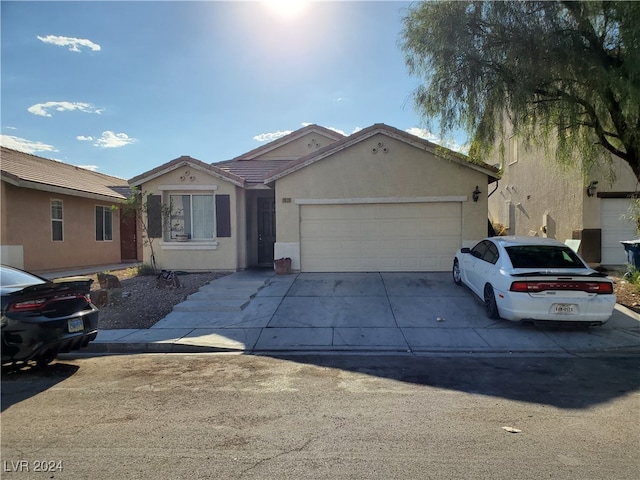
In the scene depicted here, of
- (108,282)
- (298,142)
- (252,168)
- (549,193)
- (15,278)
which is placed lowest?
(108,282)

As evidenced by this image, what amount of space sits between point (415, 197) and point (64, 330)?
31.4ft

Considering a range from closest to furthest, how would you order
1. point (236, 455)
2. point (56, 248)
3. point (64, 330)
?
1. point (236, 455)
2. point (64, 330)
3. point (56, 248)

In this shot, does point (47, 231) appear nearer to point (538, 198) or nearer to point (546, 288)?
point (546, 288)

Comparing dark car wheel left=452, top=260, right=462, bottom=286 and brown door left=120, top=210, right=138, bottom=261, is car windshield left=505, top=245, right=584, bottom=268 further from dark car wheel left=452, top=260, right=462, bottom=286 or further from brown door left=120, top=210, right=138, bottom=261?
brown door left=120, top=210, right=138, bottom=261

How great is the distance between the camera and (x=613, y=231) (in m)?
13.4

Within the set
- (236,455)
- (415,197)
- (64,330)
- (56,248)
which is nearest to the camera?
(236,455)

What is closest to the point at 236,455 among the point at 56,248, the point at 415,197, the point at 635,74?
the point at 635,74

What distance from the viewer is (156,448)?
354cm

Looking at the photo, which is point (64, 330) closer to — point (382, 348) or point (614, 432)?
point (382, 348)

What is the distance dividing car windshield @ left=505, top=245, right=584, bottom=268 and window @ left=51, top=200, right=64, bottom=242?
1538cm

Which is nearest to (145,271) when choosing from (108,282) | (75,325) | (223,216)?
(108,282)

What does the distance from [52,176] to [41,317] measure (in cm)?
1281

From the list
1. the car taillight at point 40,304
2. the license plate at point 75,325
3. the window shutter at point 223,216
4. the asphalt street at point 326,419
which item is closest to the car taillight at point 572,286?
the asphalt street at point 326,419


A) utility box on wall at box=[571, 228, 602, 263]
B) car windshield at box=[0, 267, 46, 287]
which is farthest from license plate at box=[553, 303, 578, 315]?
car windshield at box=[0, 267, 46, 287]
